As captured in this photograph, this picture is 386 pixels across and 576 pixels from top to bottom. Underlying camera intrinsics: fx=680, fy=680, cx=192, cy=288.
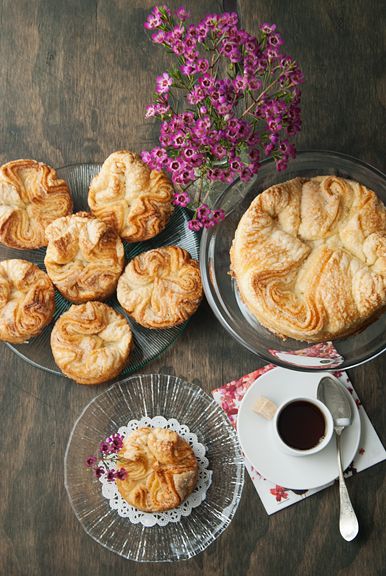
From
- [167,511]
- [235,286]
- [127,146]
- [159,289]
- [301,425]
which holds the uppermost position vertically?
[127,146]

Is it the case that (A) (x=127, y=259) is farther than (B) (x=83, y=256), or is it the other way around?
(A) (x=127, y=259)

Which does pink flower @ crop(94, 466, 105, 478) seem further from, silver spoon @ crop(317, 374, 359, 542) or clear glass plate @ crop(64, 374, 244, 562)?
silver spoon @ crop(317, 374, 359, 542)

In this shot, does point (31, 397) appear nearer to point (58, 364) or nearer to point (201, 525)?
point (58, 364)

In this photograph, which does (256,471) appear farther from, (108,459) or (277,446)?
(108,459)

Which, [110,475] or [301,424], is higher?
[301,424]

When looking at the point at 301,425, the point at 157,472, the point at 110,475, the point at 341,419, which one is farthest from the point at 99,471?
the point at 341,419

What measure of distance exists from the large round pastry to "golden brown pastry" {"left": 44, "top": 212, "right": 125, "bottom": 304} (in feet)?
1.57

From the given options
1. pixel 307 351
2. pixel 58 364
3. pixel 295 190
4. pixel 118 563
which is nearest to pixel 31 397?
pixel 58 364

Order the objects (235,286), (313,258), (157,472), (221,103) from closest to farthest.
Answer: (221,103)
(313,258)
(235,286)
(157,472)

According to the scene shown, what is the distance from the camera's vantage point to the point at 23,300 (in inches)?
79.4

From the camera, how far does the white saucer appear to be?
2.02 meters

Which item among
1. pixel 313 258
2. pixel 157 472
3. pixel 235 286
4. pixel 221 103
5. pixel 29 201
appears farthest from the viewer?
pixel 29 201

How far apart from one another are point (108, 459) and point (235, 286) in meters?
0.64

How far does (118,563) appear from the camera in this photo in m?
2.03
